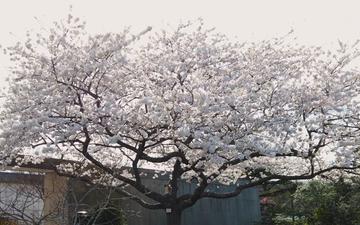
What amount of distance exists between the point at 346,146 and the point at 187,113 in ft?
9.23

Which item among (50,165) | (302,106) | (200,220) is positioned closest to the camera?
(302,106)

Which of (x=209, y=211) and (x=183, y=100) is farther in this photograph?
(x=209, y=211)

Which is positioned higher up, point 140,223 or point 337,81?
point 337,81

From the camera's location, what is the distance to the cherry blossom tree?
7359 mm

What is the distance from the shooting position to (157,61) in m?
7.96

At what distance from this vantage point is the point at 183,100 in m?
7.59

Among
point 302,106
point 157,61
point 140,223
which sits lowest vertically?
point 140,223

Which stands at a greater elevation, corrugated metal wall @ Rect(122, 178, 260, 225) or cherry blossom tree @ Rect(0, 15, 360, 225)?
cherry blossom tree @ Rect(0, 15, 360, 225)

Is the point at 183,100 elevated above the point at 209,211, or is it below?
above

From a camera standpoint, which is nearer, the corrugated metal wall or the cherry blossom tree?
the cherry blossom tree

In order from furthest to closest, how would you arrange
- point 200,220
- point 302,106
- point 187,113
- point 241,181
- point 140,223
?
point 241,181
point 200,220
point 140,223
point 302,106
point 187,113

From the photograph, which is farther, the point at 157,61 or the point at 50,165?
the point at 50,165

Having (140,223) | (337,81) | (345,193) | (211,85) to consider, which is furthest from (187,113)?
(345,193)

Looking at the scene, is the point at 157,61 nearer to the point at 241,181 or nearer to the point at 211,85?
the point at 211,85
